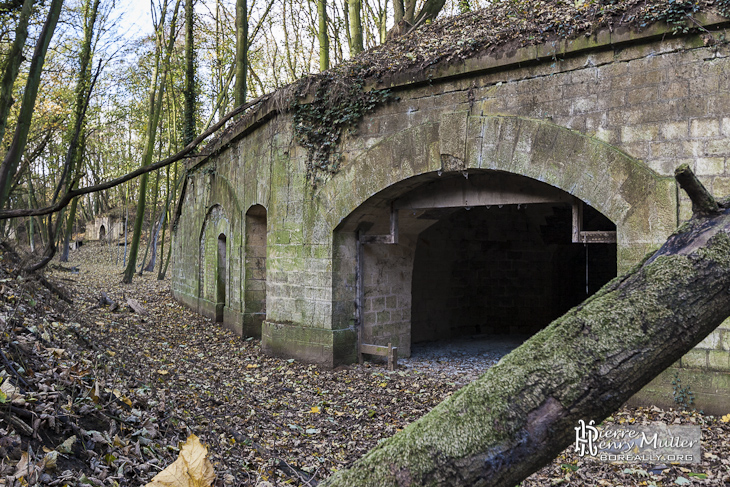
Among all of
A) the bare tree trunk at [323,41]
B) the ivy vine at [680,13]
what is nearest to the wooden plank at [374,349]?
the ivy vine at [680,13]

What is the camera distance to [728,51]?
467 cm

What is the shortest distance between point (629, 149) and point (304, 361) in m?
4.98

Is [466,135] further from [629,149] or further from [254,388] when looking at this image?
[254,388]

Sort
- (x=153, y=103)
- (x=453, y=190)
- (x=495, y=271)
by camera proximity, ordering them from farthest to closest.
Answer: (x=153, y=103) → (x=495, y=271) → (x=453, y=190)

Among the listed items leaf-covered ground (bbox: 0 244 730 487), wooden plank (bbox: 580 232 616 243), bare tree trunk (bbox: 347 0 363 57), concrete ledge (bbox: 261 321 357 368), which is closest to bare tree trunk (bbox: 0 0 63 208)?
leaf-covered ground (bbox: 0 244 730 487)

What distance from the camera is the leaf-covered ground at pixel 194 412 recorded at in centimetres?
303

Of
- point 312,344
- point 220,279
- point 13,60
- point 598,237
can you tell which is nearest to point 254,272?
point 220,279

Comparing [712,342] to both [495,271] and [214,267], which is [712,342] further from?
[214,267]

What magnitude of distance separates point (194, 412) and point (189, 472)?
2696mm

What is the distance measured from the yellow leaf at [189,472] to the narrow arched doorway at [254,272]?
23.8ft

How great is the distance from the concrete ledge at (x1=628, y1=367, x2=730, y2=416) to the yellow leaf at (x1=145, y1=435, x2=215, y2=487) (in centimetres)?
414

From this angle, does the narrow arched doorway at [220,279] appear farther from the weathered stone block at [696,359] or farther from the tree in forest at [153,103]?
the weathered stone block at [696,359]

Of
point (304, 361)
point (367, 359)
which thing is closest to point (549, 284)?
point (367, 359)

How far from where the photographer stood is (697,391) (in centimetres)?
484
